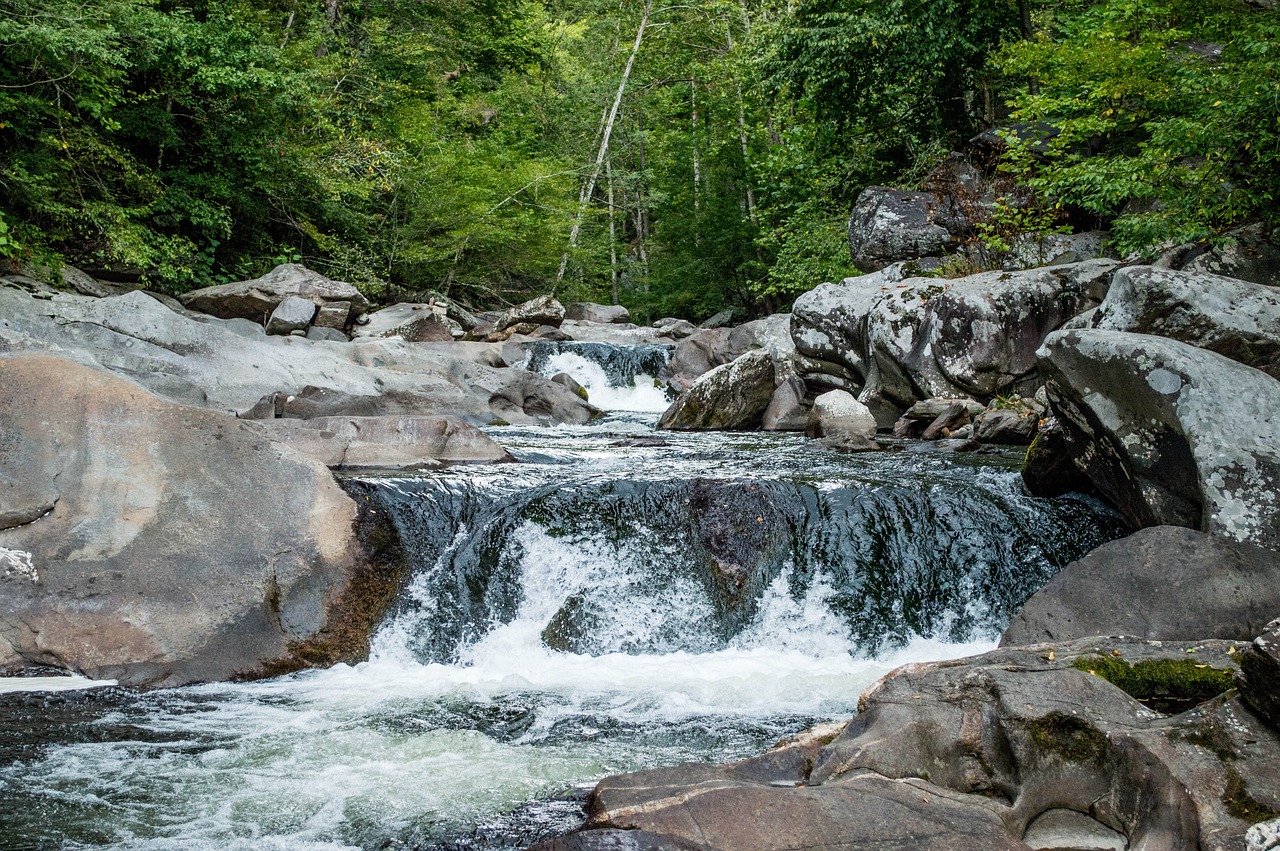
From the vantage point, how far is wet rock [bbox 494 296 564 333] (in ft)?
62.0

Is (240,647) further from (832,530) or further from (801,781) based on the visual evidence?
(832,530)

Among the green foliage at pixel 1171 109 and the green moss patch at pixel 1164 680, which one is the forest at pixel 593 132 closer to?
the green foliage at pixel 1171 109

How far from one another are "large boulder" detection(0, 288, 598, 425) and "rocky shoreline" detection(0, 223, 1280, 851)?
57 mm

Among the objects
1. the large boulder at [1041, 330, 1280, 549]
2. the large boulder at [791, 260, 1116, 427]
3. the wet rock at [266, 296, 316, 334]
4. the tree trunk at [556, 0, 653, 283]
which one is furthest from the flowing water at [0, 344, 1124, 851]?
the tree trunk at [556, 0, 653, 283]

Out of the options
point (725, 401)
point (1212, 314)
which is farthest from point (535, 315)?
point (1212, 314)

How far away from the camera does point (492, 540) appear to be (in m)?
6.96

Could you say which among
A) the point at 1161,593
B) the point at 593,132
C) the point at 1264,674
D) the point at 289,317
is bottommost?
the point at 1161,593

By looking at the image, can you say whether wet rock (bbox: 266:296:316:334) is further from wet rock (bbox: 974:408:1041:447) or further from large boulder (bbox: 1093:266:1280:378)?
large boulder (bbox: 1093:266:1280:378)

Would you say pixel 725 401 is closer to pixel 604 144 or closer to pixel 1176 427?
pixel 1176 427

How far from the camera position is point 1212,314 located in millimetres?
6660

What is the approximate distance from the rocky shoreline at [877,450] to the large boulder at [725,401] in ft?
0.17

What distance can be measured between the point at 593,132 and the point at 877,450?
2237cm

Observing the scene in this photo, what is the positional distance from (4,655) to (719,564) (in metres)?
4.81

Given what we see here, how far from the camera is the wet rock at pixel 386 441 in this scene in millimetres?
8352
